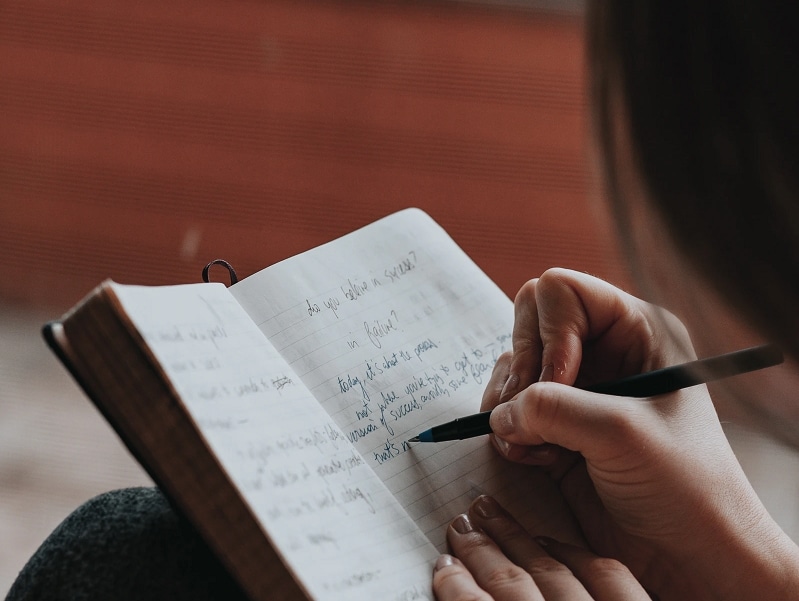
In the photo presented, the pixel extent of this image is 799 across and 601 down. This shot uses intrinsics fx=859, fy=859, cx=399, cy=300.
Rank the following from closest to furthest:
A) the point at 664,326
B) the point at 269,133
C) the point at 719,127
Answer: the point at 719,127
the point at 664,326
the point at 269,133

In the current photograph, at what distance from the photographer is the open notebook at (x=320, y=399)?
0.44m

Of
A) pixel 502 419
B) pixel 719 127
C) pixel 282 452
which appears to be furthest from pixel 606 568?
pixel 719 127

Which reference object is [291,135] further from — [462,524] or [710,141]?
[710,141]

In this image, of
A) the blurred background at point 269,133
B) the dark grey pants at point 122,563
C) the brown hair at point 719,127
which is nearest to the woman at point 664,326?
the brown hair at point 719,127

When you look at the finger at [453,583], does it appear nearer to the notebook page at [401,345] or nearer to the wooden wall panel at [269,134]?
the notebook page at [401,345]

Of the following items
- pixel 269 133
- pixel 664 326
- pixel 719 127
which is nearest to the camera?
pixel 719 127

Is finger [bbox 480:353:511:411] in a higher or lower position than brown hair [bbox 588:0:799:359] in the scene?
lower

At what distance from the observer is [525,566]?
0.52 m

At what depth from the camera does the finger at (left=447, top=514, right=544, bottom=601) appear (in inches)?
19.4

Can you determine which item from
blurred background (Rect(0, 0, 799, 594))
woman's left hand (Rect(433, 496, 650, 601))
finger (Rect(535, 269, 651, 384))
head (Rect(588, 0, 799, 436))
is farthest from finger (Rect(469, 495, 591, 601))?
blurred background (Rect(0, 0, 799, 594))

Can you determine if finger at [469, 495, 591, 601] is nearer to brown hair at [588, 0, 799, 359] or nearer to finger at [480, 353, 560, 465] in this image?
finger at [480, 353, 560, 465]

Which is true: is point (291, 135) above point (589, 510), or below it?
above

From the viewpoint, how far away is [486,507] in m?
0.56

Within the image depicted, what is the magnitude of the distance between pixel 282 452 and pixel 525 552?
0.17 metres
